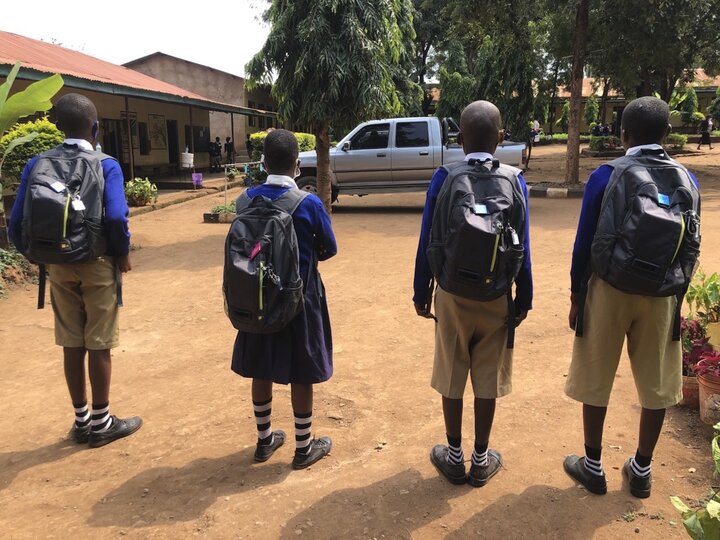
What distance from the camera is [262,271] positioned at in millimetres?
2586

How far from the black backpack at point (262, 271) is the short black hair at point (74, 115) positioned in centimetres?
115

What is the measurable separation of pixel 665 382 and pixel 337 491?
62.2 inches

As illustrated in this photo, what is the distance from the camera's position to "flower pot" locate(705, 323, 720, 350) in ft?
11.6

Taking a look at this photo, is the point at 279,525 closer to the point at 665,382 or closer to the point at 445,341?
the point at 445,341

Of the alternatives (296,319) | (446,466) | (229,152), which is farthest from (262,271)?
(229,152)

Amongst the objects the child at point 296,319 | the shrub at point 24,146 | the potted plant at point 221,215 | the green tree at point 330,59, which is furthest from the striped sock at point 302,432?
the potted plant at point 221,215

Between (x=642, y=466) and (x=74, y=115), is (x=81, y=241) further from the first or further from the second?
(x=642, y=466)

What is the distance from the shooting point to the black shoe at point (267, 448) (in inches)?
123

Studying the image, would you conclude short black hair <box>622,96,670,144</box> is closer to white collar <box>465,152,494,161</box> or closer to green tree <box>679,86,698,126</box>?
white collar <box>465,152,494,161</box>

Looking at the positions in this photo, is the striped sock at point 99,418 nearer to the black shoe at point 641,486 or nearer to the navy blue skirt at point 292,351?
the navy blue skirt at point 292,351

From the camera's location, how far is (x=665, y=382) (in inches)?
102

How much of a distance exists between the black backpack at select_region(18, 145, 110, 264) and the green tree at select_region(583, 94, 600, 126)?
43242 mm

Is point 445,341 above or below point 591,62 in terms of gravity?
below

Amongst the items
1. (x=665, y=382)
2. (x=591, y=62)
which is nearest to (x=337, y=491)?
(x=665, y=382)
